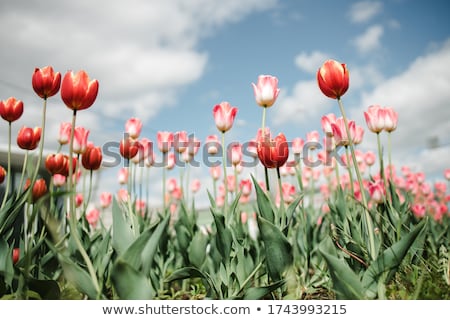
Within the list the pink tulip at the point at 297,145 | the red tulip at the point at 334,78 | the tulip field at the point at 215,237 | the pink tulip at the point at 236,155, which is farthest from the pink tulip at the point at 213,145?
the red tulip at the point at 334,78

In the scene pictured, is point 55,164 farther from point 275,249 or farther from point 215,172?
point 215,172

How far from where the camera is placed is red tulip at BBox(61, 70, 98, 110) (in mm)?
1069

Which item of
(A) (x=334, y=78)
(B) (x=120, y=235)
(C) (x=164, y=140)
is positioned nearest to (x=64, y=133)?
(C) (x=164, y=140)

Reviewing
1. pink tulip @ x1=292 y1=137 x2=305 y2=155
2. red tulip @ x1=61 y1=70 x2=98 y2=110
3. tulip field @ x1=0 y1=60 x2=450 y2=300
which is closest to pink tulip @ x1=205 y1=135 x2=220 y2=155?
tulip field @ x1=0 y1=60 x2=450 y2=300

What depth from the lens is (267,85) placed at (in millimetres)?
1549

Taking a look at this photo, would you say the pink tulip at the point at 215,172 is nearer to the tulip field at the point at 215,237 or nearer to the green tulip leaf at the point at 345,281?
the tulip field at the point at 215,237

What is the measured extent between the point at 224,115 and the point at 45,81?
2.46 feet

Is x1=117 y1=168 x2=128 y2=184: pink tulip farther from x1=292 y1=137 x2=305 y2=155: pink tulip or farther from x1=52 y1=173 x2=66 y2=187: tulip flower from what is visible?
x1=292 y1=137 x2=305 y2=155: pink tulip

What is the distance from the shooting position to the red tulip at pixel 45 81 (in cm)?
128

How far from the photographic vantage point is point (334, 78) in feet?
3.94

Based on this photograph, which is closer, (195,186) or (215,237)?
(215,237)

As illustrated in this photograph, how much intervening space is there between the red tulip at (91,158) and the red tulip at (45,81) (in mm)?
405
